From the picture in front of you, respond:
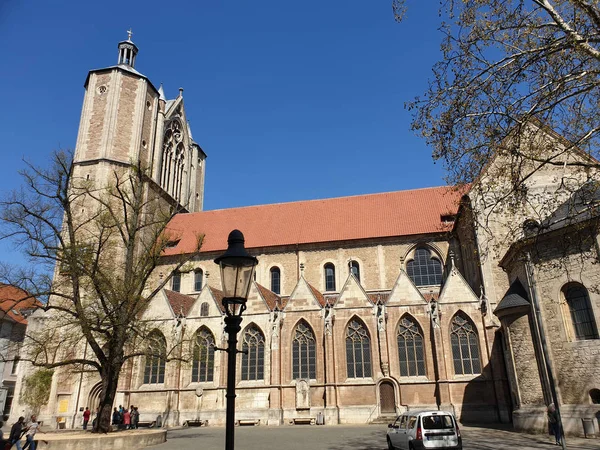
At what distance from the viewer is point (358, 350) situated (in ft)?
80.8

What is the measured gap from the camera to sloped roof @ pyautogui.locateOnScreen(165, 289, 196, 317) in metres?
27.6

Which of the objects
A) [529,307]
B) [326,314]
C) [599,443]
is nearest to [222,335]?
[326,314]

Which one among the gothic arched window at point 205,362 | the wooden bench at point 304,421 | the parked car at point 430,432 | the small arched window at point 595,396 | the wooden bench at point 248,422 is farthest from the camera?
the gothic arched window at point 205,362

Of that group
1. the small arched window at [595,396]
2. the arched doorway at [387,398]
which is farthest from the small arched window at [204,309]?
the small arched window at [595,396]

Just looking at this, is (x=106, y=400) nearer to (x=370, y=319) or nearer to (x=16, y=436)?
(x=16, y=436)

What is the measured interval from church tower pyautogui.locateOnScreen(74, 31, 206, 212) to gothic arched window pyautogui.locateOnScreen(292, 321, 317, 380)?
15.8 meters

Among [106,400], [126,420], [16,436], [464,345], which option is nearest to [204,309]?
[126,420]

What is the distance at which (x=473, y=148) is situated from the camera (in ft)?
31.4

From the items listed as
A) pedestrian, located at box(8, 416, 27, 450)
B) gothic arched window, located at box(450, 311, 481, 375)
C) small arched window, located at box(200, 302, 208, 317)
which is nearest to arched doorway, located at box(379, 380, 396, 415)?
gothic arched window, located at box(450, 311, 481, 375)

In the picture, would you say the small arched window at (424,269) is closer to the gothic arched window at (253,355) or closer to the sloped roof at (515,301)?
the sloped roof at (515,301)

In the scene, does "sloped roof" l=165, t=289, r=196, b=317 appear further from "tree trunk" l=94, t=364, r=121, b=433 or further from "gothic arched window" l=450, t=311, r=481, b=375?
"gothic arched window" l=450, t=311, r=481, b=375

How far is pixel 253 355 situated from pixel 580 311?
52.7 feet

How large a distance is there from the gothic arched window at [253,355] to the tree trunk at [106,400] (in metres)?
8.45

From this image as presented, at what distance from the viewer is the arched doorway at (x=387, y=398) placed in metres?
23.2
